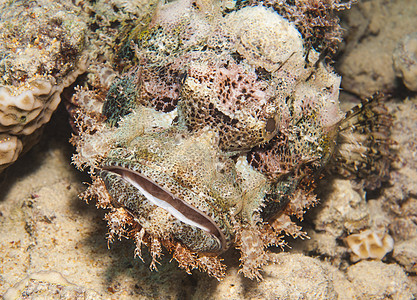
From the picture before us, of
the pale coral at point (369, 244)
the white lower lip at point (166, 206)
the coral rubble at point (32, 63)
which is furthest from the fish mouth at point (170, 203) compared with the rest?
the pale coral at point (369, 244)

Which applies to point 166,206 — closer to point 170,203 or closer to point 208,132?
point 170,203

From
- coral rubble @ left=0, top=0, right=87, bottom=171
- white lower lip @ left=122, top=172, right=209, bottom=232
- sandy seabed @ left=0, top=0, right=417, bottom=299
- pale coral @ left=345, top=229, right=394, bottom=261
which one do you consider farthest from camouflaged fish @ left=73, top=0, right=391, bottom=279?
pale coral @ left=345, top=229, right=394, bottom=261

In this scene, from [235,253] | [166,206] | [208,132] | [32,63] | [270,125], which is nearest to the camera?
[166,206]

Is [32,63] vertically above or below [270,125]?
above

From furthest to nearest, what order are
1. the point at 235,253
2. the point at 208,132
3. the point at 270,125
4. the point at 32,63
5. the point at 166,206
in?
1. the point at 235,253
2. the point at 32,63
3. the point at 270,125
4. the point at 208,132
5. the point at 166,206

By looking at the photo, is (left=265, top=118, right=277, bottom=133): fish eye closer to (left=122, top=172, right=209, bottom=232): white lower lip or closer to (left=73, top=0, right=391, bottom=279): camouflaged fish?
(left=73, top=0, right=391, bottom=279): camouflaged fish

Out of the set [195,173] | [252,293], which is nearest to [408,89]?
[252,293]

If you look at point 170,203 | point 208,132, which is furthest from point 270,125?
point 170,203
